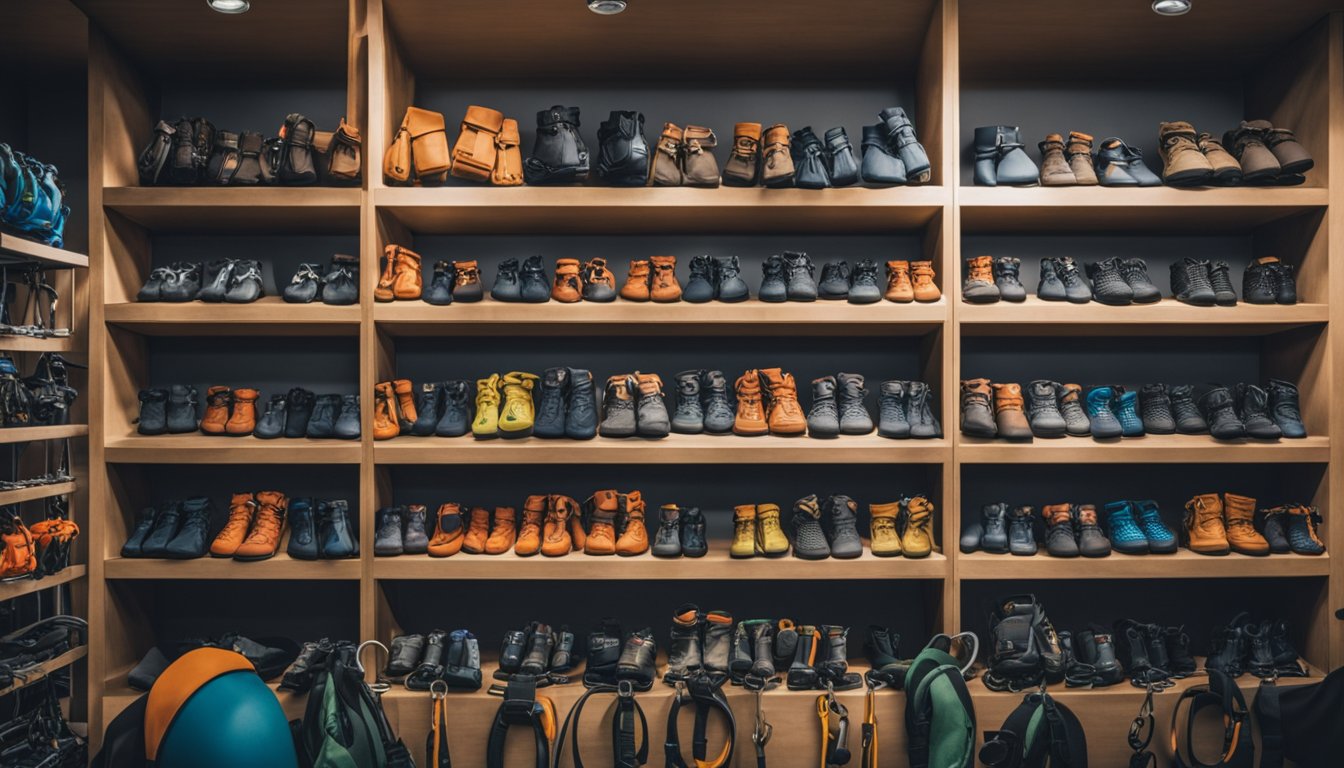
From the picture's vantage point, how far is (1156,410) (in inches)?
121

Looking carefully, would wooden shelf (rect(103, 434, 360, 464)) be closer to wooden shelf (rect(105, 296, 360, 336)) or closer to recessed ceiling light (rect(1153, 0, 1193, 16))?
wooden shelf (rect(105, 296, 360, 336))

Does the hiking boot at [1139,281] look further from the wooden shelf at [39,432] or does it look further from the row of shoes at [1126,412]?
the wooden shelf at [39,432]

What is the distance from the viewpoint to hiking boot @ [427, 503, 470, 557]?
2984mm

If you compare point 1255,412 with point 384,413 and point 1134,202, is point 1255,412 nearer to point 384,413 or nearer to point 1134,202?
point 1134,202

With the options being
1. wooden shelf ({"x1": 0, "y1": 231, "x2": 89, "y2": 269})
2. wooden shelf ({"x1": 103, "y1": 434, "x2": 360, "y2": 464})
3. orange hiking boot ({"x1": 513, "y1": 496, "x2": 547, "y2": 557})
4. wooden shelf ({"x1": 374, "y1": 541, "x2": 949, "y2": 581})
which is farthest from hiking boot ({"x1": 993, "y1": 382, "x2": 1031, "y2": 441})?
wooden shelf ({"x1": 0, "y1": 231, "x2": 89, "y2": 269})

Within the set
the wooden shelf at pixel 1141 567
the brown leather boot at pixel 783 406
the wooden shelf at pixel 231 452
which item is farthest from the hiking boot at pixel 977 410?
the wooden shelf at pixel 231 452

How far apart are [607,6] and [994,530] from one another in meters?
2.38

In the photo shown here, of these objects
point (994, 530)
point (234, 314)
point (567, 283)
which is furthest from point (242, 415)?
point (994, 530)

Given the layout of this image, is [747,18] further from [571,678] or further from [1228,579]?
[1228,579]

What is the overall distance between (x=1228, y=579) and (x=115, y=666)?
450 centimetres

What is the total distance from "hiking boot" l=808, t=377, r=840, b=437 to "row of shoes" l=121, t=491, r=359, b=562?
1797 millimetres

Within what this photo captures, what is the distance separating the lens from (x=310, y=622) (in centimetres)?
336

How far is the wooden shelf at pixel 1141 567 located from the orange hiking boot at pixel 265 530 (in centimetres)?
258

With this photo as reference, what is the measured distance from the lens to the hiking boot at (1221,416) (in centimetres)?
299
